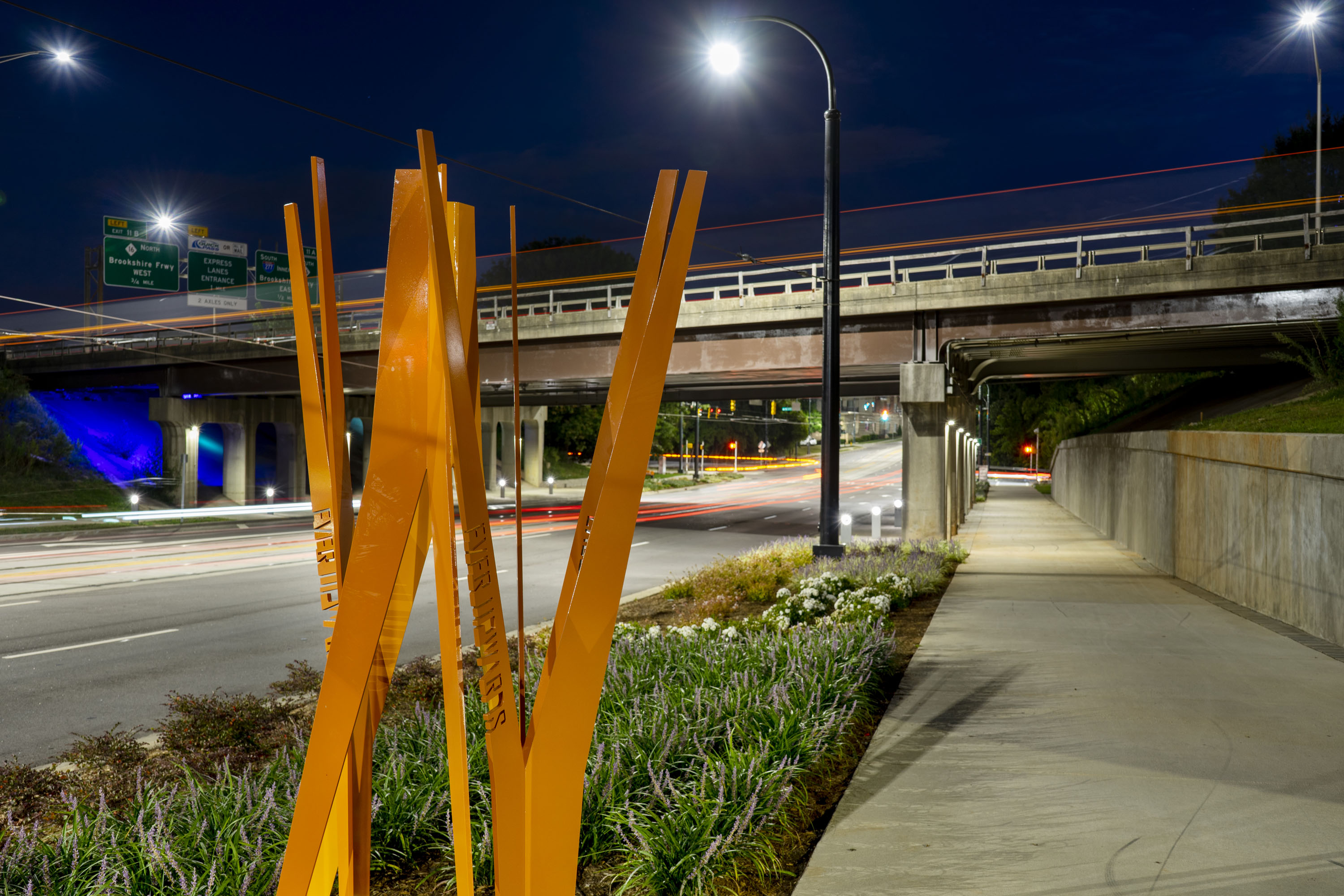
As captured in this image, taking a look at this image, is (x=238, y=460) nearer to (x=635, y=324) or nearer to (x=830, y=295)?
(x=830, y=295)

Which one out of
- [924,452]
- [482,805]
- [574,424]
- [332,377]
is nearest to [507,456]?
[574,424]

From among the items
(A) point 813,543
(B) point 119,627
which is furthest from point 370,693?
(A) point 813,543

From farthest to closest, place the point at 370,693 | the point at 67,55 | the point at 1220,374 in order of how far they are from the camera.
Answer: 1. the point at 1220,374
2. the point at 67,55
3. the point at 370,693

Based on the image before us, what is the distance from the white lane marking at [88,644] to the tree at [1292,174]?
51.1 m

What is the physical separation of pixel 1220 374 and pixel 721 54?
96.4ft

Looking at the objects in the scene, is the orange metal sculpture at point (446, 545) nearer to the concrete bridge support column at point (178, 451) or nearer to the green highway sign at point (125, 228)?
the green highway sign at point (125, 228)

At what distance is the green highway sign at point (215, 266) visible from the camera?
3584cm

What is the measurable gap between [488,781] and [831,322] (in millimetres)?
10523

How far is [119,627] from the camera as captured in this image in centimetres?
1081

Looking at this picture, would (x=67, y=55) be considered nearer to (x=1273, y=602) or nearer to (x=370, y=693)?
(x=370, y=693)

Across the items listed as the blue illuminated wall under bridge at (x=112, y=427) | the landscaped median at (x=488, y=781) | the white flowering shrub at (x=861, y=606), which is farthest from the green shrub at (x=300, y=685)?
the blue illuminated wall under bridge at (x=112, y=427)

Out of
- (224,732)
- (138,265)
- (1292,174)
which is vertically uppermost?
(1292,174)

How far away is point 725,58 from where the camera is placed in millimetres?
13422

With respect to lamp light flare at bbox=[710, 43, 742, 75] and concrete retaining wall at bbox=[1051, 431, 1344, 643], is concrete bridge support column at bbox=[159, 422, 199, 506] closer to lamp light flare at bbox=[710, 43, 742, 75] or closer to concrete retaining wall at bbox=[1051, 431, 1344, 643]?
lamp light flare at bbox=[710, 43, 742, 75]
